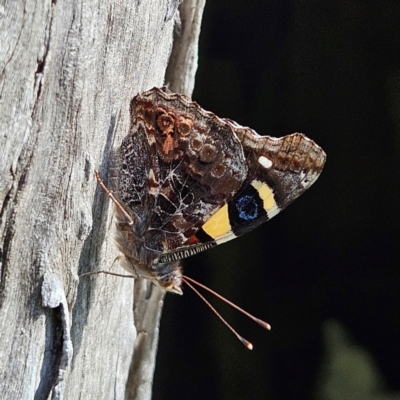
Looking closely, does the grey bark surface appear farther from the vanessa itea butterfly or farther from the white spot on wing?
the white spot on wing

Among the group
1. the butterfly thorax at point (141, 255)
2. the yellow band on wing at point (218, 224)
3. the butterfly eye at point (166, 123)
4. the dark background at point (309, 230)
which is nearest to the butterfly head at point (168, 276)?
the butterfly thorax at point (141, 255)

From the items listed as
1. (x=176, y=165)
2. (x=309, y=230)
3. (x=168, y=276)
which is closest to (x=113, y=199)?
(x=176, y=165)

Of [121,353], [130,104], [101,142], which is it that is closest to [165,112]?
[130,104]

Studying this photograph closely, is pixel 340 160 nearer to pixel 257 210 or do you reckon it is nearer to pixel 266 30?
pixel 266 30

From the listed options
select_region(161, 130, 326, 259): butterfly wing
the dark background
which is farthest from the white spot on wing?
the dark background

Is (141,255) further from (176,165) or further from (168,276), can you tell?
(176,165)

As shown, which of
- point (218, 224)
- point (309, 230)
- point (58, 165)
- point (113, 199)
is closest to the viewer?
point (58, 165)

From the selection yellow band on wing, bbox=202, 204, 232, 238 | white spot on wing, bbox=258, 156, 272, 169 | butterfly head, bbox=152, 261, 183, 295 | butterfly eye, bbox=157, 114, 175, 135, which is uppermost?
butterfly eye, bbox=157, 114, 175, 135
